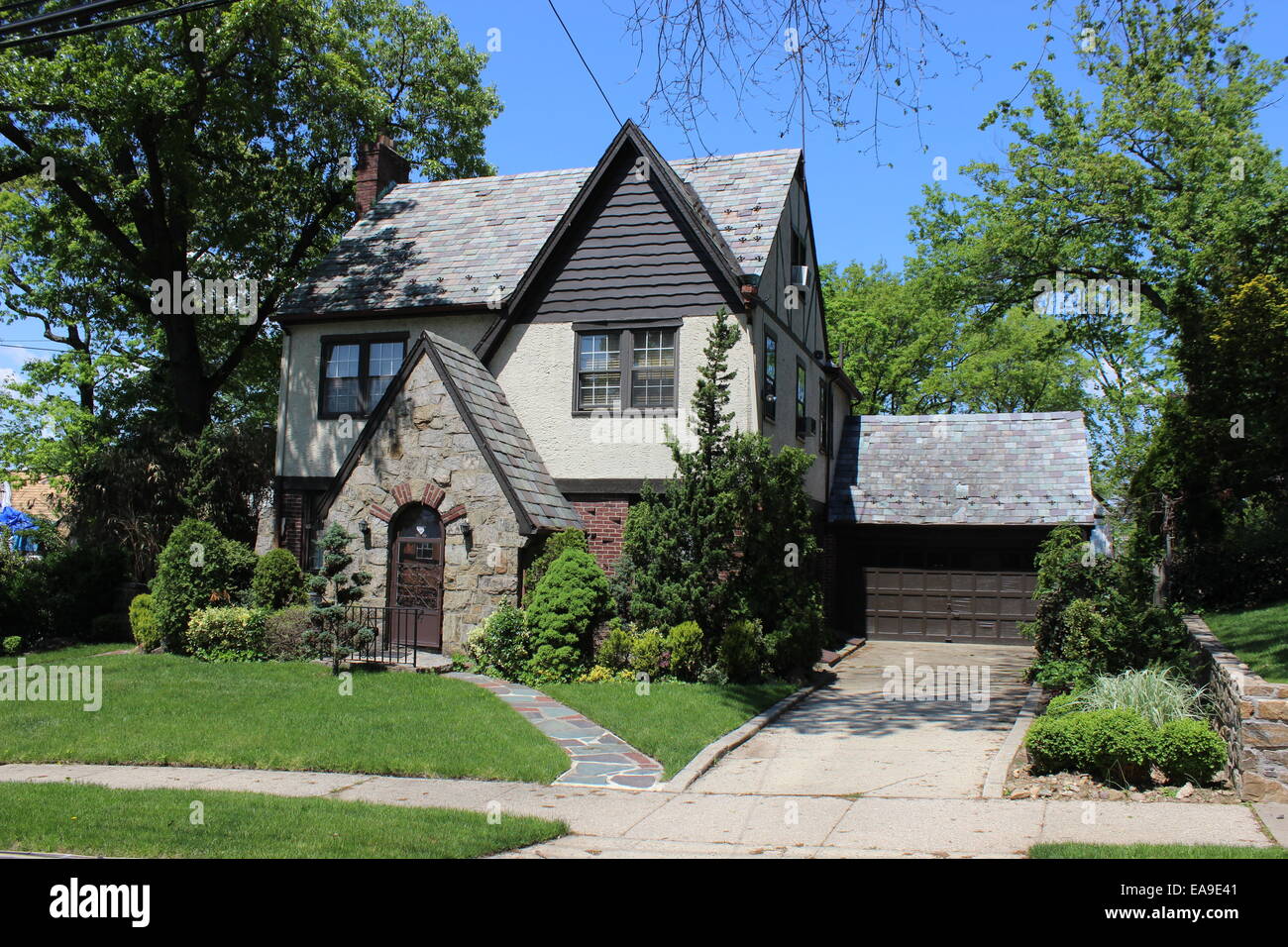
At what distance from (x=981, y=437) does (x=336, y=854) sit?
799 inches

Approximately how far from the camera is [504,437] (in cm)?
1691

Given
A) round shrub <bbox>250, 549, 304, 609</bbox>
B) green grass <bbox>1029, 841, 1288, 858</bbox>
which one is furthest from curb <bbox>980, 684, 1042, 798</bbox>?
round shrub <bbox>250, 549, 304, 609</bbox>

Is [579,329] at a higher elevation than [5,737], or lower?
higher

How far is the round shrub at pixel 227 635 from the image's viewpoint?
1519 cm

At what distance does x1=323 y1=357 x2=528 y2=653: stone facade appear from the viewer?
15656mm

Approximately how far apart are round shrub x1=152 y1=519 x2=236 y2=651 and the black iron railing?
2423 mm

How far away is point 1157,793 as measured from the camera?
8773 mm

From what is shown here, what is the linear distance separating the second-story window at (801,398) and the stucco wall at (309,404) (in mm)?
7377

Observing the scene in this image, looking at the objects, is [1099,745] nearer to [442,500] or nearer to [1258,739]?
[1258,739]
